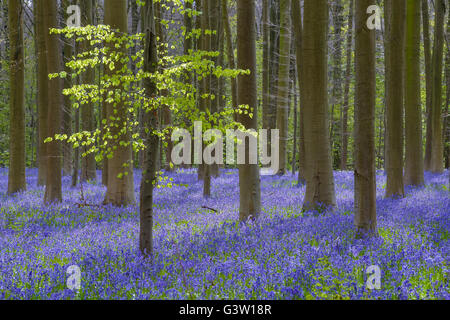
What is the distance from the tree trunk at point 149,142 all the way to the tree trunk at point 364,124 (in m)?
3.24

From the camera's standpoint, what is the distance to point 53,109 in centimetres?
1109

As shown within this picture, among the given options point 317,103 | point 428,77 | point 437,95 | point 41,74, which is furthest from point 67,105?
point 428,77

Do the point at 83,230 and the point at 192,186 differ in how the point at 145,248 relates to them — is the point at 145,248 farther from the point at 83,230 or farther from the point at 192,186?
the point at 192,186

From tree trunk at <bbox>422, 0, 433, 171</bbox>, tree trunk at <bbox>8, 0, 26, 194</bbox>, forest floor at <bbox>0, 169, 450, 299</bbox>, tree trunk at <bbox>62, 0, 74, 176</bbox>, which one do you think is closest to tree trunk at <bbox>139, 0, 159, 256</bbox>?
forest floor at <bbox>0, 169, 450, 299</bbox>

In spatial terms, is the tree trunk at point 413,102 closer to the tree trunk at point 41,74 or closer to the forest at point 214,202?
the forest at point 214,202

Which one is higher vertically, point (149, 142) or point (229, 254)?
point (149, 142)

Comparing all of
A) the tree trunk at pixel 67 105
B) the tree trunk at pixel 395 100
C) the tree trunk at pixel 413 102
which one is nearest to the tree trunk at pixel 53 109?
the tree trunk at pixel 67 105

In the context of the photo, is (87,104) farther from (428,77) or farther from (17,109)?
(428,77)

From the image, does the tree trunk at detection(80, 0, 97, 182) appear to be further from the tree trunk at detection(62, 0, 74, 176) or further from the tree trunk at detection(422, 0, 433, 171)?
the tree trunk at detection(422, 0, 433, 171)

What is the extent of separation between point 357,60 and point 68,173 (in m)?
18.5

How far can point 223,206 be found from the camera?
10219 mm

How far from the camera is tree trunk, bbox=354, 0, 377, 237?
20.2 feet

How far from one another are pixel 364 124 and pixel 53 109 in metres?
8.70

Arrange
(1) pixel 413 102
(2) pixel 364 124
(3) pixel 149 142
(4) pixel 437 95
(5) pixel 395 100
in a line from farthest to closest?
(4) pixel 437 95 → (1) pixel 413 102 → (5) pixel 395 100 → (2) pixel 364 124 → (3) pixel 149 142
